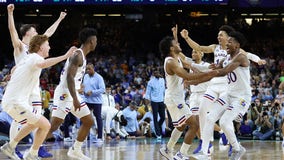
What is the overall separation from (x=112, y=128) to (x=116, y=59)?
922cm

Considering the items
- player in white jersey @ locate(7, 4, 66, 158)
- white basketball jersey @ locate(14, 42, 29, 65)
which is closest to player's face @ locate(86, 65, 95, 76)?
player in white jersey @ locate(7, 4, 66, 158)

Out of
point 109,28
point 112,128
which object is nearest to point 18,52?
point 112,128

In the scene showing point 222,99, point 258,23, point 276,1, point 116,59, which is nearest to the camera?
point 222,99

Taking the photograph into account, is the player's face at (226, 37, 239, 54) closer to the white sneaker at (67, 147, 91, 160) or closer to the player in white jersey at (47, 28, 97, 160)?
the player in white jersey at (47, 28, 97, 160)

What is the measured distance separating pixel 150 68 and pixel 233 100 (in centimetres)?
1546

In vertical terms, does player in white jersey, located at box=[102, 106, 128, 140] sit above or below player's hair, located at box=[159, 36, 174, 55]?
below

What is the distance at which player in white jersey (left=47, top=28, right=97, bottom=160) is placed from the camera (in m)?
11.2

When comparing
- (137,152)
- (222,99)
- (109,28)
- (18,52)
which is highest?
(109,28)

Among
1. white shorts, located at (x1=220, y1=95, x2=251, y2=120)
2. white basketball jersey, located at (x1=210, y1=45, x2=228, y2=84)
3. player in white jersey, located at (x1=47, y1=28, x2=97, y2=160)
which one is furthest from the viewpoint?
white basketball jersey, located at (x1=210, y1=45, x2=228, y2=84)

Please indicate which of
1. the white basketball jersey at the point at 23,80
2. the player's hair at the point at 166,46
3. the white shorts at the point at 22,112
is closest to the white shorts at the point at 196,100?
the player's hair at the point at 166,46

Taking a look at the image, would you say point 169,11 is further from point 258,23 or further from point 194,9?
point 258,23

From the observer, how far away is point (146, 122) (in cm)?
2134

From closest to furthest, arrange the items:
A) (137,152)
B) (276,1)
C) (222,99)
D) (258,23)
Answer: (222,99) < (137,152) < (276,1) < (258,23)

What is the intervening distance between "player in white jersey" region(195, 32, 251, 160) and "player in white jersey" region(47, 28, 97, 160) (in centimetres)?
200
